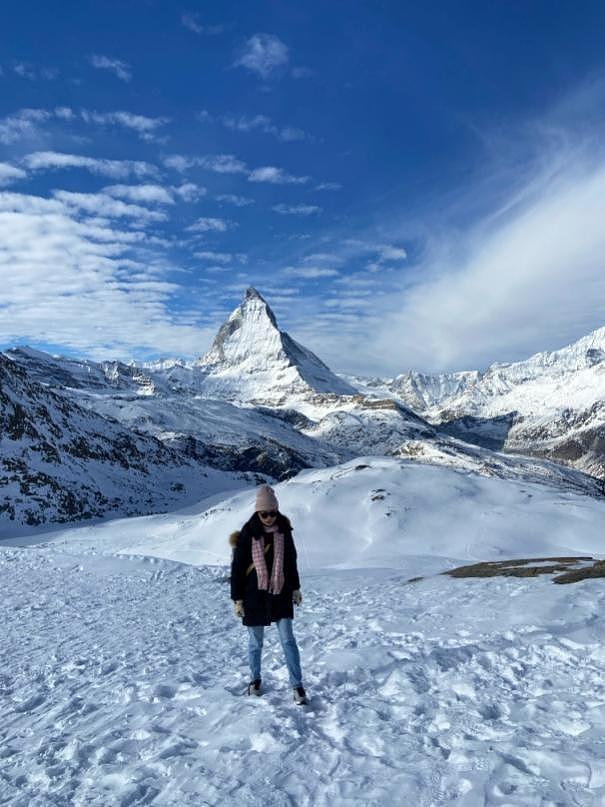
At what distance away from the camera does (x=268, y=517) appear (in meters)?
7.80

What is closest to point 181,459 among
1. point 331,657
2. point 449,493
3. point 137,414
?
point 449,493

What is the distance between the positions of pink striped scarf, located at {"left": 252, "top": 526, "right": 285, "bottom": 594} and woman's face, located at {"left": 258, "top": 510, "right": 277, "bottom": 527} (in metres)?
0.22

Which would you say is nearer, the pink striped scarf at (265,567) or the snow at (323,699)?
the snow at (323,699)

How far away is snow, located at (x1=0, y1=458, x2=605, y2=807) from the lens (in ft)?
18.4

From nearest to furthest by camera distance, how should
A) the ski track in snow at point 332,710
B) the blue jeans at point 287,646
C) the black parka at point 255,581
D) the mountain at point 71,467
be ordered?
1. the ski track in snow at point 332,710
2. the blue jeans at point 287,646
3. the black parka at point 255,581
4. the mountain at point 71,467

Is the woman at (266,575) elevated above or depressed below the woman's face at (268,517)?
below

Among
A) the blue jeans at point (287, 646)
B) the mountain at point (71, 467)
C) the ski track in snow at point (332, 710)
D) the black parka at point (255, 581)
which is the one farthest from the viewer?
the mountain at point (71, 467)

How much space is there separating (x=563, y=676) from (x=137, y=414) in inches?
7753

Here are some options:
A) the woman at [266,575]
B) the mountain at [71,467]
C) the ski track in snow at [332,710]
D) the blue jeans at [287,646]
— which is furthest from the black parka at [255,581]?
the mountain at [71,467]

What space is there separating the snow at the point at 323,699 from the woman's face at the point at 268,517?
245 cm

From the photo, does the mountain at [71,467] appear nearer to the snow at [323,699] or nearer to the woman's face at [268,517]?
the snow at [323,699]

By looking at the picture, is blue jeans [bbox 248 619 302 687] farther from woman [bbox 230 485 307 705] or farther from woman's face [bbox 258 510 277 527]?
woman's face [bbox 258 510 277 527]

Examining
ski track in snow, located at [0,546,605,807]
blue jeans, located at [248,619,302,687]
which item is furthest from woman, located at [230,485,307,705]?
ski track in snow, located at [0,546,605,807]

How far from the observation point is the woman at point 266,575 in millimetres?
7750
